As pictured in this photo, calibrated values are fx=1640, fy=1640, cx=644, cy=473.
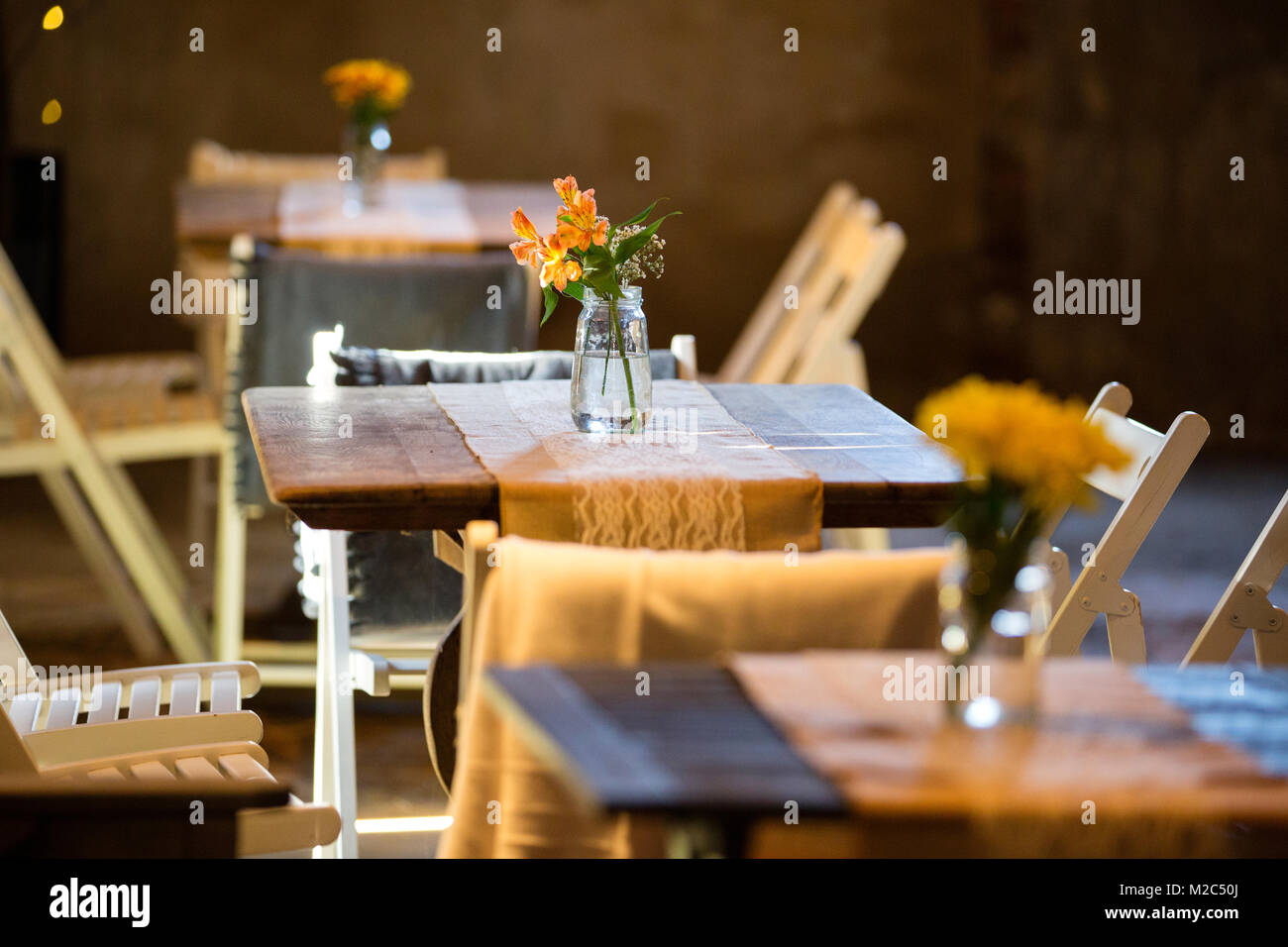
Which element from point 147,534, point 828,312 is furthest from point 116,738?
point 828,312

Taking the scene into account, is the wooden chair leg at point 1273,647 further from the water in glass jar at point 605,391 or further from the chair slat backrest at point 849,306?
the chair slat backrest at point 849,306

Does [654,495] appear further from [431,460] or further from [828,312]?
[828,312]

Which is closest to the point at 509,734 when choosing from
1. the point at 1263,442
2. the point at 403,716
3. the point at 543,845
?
the point at 543,845

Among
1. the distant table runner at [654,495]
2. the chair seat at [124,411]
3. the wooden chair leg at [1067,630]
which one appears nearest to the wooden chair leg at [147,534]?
the chair seat at [124,411]

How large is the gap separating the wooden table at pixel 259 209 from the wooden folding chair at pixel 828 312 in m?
0.72

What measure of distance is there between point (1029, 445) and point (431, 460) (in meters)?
1.00

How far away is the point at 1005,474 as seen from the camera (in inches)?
50.8

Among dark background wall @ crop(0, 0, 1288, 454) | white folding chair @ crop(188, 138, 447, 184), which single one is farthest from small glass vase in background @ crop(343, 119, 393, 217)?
dark background wall @ crop(0, 0, 1288, 454)

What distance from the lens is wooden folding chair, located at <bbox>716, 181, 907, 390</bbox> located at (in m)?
3.93

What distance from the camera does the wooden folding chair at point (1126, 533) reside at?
237cm

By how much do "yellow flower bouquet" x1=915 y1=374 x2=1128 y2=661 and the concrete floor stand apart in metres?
1.67

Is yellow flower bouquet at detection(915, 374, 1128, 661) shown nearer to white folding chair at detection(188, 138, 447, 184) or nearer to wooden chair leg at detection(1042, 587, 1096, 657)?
wooden chair leg at detection(1042, 587, 1096, 657)
